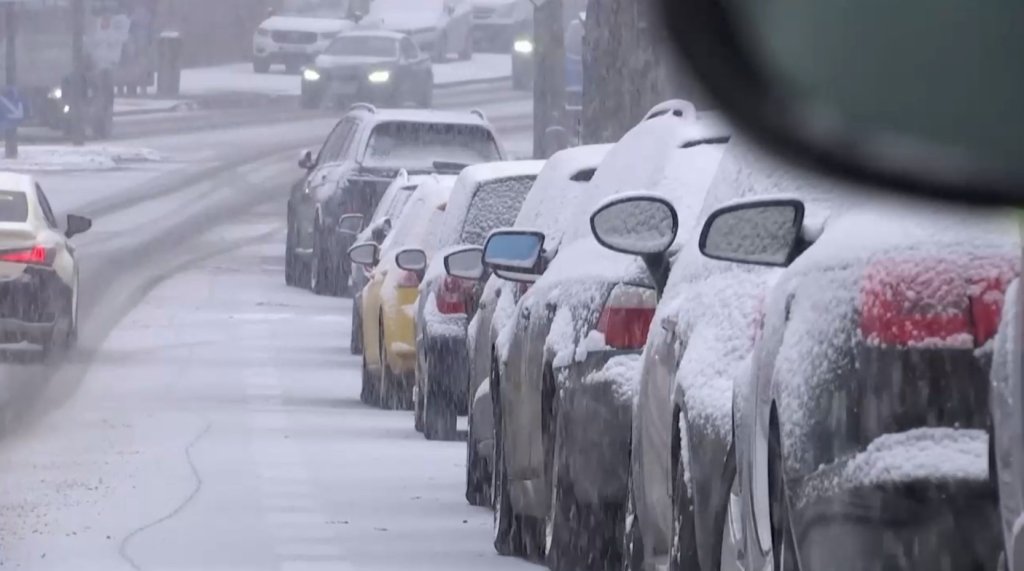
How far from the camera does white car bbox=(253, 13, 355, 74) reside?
5638 cm

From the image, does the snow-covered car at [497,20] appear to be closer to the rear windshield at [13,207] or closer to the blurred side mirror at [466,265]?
the rear windshield at [13,207]

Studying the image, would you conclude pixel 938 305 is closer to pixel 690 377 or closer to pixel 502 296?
pixel 690 377

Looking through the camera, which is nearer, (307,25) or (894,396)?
(894,396)

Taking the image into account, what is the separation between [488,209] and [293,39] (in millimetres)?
44543

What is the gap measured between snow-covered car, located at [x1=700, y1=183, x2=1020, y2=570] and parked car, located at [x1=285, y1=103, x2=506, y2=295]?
1843cm

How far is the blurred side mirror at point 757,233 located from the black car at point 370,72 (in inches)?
1690

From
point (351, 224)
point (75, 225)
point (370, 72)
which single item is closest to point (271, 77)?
point (370, 72)

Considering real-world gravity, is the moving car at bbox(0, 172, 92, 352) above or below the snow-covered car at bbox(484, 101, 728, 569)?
below

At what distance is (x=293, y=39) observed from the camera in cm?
5725

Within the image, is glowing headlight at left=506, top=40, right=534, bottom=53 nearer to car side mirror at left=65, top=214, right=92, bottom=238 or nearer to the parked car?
the parked car

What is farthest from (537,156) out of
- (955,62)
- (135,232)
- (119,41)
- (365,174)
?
(955,62)

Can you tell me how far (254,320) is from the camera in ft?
71.9

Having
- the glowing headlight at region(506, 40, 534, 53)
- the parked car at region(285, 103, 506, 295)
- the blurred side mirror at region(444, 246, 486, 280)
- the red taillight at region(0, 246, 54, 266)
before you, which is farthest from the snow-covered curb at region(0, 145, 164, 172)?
the blurred side mirror at region(444, 246, 486, 280)

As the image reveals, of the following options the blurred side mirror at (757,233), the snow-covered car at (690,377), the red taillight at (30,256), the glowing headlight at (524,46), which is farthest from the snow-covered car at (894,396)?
the glowing headlight at (524,46)
